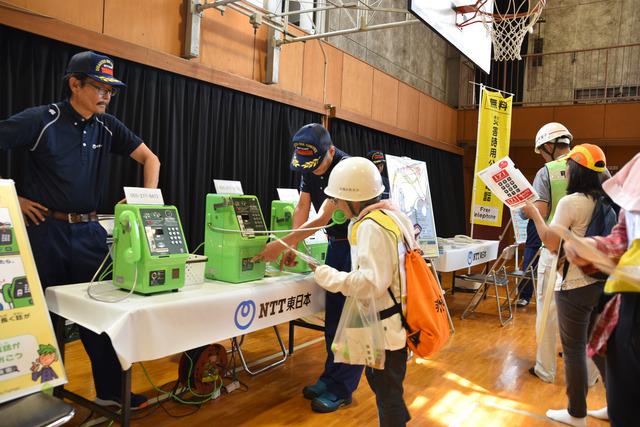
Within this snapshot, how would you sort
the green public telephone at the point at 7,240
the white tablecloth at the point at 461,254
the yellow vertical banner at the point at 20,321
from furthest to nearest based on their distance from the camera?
the white tablecloth at the point at 461,254
the green public telephone at the point at 7,240
the yellow vertical banner at the point at 20,321

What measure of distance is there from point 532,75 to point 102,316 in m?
10.2

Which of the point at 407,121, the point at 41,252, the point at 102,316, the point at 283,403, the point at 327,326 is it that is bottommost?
the point at 283,403

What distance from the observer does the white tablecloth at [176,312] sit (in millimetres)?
1761

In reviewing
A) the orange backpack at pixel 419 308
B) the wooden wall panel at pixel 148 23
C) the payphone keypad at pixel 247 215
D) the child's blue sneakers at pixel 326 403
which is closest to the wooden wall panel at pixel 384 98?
the wooden wall panel at pixel 148 23

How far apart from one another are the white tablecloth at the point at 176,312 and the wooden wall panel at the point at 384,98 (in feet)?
15.9

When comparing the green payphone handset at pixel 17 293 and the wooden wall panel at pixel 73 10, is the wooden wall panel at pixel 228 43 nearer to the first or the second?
the wooden wall panel at pixel 73 10

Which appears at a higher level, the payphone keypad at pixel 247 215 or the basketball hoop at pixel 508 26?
the basketball hoop at pixel 508 26

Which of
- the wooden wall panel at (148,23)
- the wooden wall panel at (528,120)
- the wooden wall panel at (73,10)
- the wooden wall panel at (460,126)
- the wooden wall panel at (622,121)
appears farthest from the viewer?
the wooden wall panel at (460,126)

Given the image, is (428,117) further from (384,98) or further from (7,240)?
(7,240)

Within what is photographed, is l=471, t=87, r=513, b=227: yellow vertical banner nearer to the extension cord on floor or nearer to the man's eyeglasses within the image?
the extension cord on floor

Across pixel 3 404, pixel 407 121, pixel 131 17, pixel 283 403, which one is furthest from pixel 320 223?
pixel 407 121

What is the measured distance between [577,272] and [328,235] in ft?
4.11

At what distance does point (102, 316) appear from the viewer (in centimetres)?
180

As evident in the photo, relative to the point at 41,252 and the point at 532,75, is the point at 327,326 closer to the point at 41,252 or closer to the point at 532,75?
the point at 41,252
